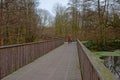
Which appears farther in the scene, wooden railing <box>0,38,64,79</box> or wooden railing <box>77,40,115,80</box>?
wooden railing <box>0,38,64,79</box>

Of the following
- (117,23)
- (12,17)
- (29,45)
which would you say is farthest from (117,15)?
(29,45)

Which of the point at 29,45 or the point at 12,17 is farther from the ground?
the point at 12,17

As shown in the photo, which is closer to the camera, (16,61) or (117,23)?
(16,61)

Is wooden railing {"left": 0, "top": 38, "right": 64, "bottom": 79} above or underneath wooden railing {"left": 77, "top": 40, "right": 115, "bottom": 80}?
underneath

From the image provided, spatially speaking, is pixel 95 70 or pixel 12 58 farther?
pixel 12 58

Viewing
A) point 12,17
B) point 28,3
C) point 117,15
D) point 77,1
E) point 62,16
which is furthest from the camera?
point 62,16

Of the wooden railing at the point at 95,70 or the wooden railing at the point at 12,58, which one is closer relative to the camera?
the wooden railing at the point at 95,70

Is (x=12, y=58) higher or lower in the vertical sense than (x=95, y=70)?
lower

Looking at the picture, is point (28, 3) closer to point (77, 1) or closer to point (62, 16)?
point (77, 1)

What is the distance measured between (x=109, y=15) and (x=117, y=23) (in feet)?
5.44

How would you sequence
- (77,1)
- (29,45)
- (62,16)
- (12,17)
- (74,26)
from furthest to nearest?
1. (62,16)
2. (74,26)
3. (77,1)
4. (12,17)
5. (29,45)

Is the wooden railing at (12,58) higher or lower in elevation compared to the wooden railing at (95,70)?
lower

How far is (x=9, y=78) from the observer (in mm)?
6164

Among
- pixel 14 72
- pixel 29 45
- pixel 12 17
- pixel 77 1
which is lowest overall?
pixel 14 72
